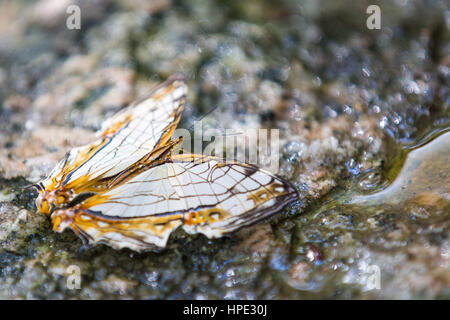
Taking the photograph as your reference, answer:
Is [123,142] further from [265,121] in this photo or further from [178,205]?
[265,121]

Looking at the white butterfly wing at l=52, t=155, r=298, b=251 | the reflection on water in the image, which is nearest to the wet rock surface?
the reflection on water

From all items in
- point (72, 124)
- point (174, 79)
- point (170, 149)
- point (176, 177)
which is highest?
point (174, 79)

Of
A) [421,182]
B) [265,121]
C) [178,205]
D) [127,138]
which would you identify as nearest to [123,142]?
[127,138]

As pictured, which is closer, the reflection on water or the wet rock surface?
the wet rock surface

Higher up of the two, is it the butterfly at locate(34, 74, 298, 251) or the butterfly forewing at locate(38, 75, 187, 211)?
the butterfly forewing at locate(38, 75, 187, 211)

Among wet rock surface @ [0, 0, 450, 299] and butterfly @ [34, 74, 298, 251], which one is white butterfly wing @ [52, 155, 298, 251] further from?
wet rock surface @ [0, 0, 450, 299]
